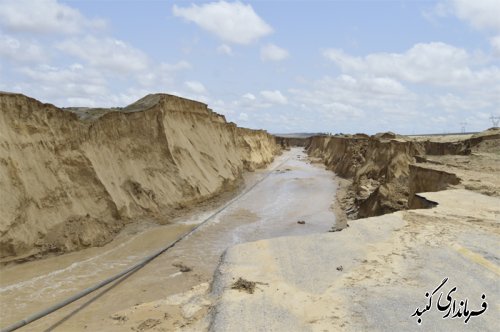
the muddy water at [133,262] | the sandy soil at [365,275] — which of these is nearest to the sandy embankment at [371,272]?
the sandy soil at [365,275]

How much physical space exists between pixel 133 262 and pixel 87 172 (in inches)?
136

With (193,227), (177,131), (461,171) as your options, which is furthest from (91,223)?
(461,171)

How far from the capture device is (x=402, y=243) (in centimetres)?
634

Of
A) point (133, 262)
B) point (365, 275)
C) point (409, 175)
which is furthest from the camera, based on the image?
point (409, 175)

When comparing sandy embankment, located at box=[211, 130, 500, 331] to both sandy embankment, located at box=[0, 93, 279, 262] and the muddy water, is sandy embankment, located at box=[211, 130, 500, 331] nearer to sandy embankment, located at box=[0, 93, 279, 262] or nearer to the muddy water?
the muddy water

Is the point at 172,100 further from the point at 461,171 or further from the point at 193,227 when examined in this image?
the point at 461,171

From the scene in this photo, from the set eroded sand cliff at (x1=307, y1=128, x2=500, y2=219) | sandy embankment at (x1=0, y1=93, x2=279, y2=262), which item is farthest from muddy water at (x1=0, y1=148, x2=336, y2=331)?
eroded sand cliff at (x1=307, y1=128, x2=500, y2=219)

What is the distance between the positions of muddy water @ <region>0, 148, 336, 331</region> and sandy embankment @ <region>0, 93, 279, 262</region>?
2.06 ft

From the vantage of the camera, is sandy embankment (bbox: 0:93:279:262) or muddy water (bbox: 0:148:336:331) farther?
sandy embankment (bbox: 0:93:279:262)

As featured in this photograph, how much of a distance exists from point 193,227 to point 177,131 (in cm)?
618

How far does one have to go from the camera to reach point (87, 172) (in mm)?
11648

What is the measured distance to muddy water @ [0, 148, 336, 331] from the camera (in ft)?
22.7

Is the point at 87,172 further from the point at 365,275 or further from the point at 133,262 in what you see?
the point at 365,275

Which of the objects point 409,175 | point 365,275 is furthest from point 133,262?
point 409,175
